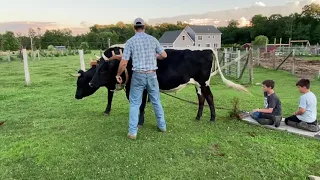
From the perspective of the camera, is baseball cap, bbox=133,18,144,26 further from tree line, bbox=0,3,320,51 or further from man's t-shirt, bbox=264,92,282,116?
tree line, bbox=0,3,320,51

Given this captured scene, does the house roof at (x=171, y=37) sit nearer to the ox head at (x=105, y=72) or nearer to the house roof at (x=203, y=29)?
the house roof at (x=203, y=29)

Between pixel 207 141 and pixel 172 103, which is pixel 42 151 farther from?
pixel 172 103

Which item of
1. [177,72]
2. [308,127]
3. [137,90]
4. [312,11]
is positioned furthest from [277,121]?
[312,11]

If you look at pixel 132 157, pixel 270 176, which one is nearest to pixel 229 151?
pixel 270 176

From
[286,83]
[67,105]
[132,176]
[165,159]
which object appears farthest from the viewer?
[286,83]

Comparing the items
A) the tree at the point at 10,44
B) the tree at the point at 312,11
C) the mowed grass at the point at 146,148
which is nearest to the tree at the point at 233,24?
the tree at the point at 312,11

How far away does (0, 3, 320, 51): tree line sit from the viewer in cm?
6694

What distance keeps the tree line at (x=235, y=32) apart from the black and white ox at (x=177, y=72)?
54542 millimetres

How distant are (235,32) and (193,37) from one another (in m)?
26.6

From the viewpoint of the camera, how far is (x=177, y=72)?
248 inches

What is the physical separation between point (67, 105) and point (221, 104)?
4.32 metres

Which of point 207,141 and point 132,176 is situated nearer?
point 132,176

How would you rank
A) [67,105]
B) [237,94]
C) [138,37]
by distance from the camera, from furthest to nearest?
[237,94] → [67,105] → [138,37]

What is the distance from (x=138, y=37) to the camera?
17.0 feet
